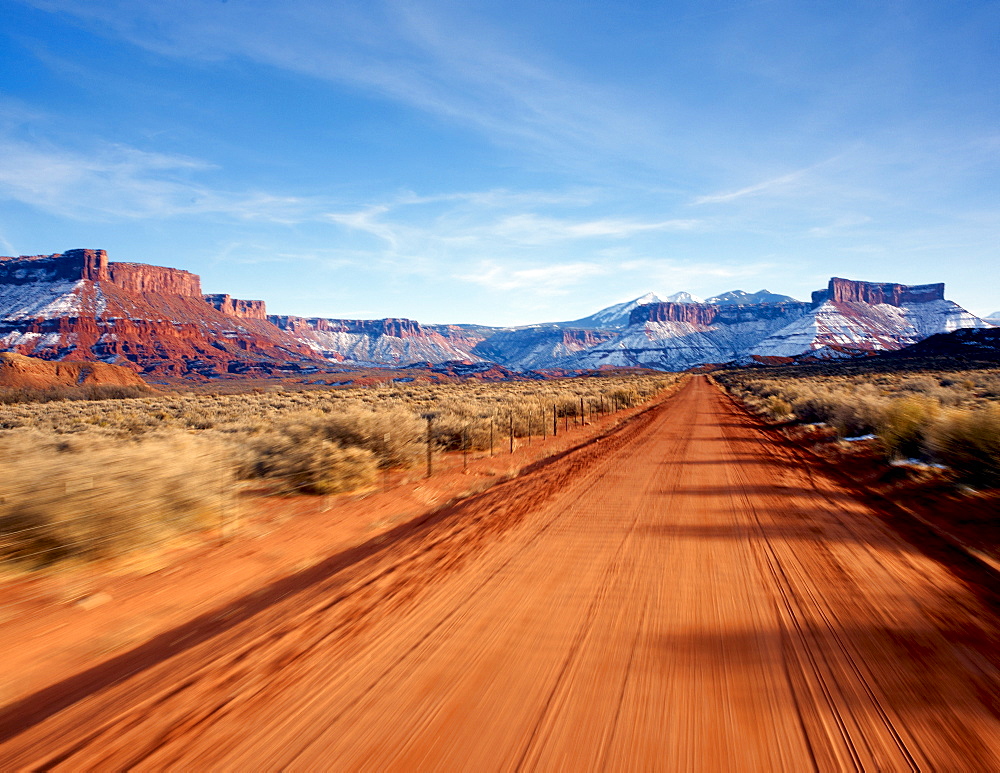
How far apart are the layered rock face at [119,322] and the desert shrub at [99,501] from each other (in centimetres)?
13260

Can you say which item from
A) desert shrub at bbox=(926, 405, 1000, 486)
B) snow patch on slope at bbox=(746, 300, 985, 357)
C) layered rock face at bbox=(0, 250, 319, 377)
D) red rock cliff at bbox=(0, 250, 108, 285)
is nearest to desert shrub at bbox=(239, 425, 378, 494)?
desert shrub at bbox=(926, 405, 1000, 486)

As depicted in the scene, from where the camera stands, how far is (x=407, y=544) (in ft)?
20.2

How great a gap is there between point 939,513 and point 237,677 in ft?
28.1

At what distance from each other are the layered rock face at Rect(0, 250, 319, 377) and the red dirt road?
13651 centimetres

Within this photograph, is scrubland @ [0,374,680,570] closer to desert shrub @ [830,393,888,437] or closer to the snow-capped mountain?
desert shrub @ [830,393,888,437]

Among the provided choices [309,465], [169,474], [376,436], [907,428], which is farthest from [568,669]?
[907,428]

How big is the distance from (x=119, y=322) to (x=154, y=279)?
41014mm

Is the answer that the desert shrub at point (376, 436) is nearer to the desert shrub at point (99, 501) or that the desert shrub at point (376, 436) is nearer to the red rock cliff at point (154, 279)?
the desert shrub at point (99, 501)

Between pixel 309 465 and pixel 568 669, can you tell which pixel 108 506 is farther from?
pixel 568 669

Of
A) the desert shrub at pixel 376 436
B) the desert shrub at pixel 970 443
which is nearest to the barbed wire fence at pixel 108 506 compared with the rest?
the desert shrub at pixel 376 436

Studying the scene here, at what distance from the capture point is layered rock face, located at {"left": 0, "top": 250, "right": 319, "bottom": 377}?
118500 mm

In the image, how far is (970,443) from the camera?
8.40 metres

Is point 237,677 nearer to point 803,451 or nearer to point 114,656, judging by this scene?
point 114,656

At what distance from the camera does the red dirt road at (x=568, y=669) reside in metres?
2.60
